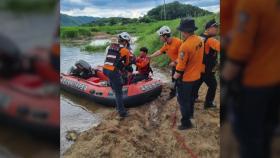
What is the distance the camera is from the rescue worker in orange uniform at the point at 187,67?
2375 millimetres

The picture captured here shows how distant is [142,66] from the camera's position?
97.2 inches

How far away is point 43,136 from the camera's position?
92.9 inches

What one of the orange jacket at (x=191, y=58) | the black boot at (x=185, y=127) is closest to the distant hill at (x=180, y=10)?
the orange jacket at (x=191, y=58)

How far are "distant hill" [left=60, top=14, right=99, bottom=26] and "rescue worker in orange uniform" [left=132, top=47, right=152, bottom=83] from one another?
316 millimetres

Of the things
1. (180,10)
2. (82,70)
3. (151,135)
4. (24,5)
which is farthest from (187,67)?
(24,5)

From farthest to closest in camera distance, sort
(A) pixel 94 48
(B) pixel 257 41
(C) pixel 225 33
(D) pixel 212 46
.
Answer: (A) pixel 94 48 → (D) pixel 212 46 → (C) pixel 225 33 → (B) pixel 257 41

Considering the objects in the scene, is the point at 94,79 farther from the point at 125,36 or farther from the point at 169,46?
the point at 169,46

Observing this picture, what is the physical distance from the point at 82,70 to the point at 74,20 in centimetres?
27

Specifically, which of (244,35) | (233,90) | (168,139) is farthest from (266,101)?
(168,139)

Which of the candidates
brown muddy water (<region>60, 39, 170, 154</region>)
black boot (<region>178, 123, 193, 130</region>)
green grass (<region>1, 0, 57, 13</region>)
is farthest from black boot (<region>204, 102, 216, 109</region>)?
green grass (<region>1, 0, 57, 13</region>)

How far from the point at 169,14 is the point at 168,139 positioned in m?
0.65

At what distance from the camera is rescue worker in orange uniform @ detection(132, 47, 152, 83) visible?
2.46 metres

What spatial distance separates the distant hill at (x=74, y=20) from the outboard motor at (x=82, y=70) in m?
0.21

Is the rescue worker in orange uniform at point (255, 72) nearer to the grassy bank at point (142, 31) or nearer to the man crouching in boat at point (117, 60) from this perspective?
the grassy bank at point (142, 31)
